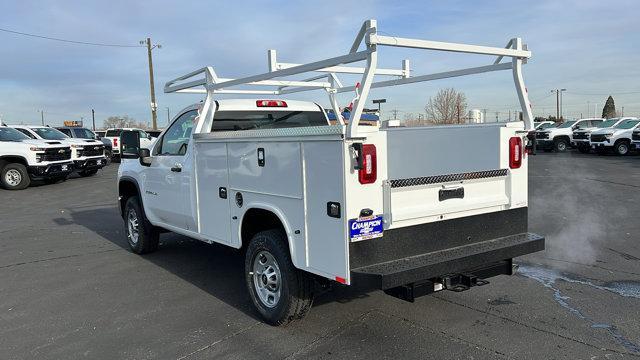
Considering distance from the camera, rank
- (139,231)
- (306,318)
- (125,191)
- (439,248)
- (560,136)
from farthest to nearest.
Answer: (560,136)
(125,191)
(139,231)
(306,318)
(439,248)

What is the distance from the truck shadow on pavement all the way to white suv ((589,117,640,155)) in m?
23.5

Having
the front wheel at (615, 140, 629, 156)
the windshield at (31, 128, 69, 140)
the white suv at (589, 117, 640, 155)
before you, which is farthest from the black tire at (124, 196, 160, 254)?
the front wheel at (615, 140, 629, 156)

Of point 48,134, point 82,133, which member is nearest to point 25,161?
point 48,134

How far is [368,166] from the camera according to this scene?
3711 millimetres

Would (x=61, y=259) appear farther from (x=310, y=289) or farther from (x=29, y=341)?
(x=310, y=289)

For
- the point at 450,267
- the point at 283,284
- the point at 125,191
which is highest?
the point at 125,191

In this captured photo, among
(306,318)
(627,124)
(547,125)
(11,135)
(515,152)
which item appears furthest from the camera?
(547,125)

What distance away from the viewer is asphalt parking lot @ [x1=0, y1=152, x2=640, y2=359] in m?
4.12

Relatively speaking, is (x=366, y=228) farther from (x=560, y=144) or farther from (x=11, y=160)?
(x=560, y=144)

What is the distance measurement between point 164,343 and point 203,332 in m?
0.34

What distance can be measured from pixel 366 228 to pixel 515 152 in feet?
5.71

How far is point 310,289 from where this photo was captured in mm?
4344

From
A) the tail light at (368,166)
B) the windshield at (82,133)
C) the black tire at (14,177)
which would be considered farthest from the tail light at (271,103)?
the windshield at (82,133)

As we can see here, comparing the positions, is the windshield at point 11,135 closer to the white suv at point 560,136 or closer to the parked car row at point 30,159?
the parked car row at point 30,159
